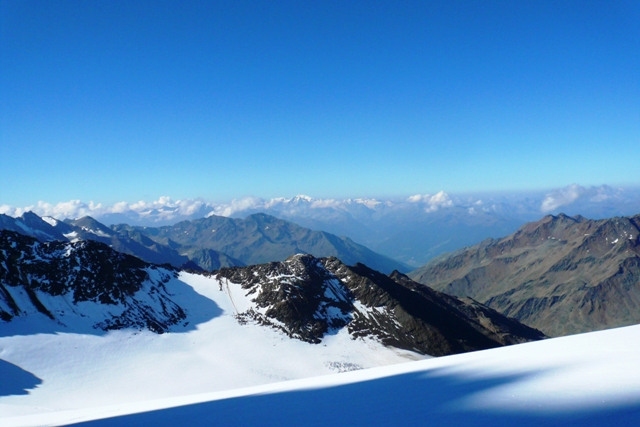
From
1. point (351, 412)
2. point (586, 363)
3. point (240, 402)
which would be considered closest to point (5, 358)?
point (240, 402)

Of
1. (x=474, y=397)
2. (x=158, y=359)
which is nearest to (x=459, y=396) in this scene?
(x=474, y=397)

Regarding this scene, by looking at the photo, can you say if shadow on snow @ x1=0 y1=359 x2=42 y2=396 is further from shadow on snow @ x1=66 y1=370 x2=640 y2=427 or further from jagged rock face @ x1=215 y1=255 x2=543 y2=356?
shadow on snow @ x1=66 y1=370 x2=640 y2=427

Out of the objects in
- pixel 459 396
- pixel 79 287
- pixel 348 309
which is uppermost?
pixel 459 396

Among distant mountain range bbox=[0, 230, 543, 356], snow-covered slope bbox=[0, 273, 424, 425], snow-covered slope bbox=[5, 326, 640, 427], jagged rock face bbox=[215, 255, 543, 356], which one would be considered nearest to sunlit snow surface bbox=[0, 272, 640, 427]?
snow-covered slope bbox=[5, 326, 640, 427]

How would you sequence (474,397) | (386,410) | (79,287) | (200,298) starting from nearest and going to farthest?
(386,410) < (474,397) < (79,287) < (200,298)

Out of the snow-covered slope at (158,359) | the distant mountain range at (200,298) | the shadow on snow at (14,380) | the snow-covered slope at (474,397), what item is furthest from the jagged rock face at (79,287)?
the snow-covered slope at (474,397)

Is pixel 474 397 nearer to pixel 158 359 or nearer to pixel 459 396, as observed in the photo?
pixel 459 396

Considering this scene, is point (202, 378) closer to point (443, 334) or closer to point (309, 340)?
point (309, 340)
